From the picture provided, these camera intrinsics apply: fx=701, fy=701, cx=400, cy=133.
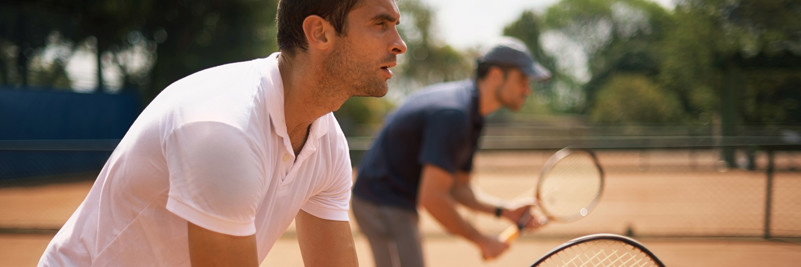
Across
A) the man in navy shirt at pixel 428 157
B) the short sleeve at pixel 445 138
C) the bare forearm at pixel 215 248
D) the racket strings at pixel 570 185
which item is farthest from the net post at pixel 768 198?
the bare forearm at pixel 215 248

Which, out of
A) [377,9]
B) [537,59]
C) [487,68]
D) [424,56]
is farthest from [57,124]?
[424,56]

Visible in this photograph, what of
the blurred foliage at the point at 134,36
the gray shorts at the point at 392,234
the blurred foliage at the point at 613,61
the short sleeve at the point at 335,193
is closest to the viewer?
the short sleeve at the point at 335,193

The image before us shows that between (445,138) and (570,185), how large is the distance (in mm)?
2800

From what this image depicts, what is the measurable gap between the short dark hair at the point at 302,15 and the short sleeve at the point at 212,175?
0.36 m

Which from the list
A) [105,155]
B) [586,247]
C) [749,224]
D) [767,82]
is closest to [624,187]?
[767,82]

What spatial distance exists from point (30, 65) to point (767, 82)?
17132 millimetres

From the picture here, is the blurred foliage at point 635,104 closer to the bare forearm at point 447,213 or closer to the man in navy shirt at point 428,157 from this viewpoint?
the man in navy shirt at point 428,157

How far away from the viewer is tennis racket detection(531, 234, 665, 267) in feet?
6.70

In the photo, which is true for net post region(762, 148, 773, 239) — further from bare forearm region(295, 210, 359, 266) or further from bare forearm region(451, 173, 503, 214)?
bare forearm region(295, 210, 359, 266)

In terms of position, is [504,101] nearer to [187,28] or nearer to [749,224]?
[749,224]

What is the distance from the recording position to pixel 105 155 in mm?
15711

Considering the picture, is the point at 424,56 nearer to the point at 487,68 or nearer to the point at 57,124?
the point at 57,124

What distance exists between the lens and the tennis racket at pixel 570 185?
4973 millimetres

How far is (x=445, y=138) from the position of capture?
3.30 m
